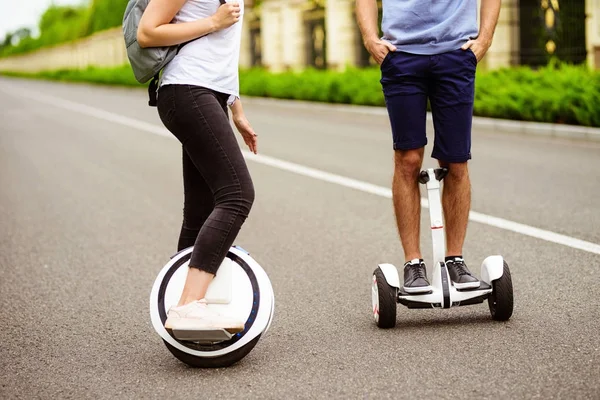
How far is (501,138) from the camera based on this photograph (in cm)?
1445

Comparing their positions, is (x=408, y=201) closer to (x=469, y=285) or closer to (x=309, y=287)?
(x=469, y=285)

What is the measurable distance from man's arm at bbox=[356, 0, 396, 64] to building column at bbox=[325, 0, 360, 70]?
98.1ft

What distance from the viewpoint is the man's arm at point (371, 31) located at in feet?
14.1

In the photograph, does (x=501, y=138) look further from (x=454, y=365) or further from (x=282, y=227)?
(x=454, y=365)

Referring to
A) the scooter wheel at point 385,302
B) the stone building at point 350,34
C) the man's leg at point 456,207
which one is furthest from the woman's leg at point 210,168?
the stone building at point 350,34

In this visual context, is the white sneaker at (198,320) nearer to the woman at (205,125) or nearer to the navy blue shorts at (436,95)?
the woman at (205,125)

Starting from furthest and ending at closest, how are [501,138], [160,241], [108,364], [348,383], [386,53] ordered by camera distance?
[501,138] < [160,241] < [386,53] < [108,364] < [348,383]

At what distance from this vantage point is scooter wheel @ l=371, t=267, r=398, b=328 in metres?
4.24

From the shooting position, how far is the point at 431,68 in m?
4.29

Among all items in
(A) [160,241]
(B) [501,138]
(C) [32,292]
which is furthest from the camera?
(B) [501,138]

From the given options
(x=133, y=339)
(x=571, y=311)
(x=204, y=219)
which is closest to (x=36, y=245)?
(x=133, y=339)

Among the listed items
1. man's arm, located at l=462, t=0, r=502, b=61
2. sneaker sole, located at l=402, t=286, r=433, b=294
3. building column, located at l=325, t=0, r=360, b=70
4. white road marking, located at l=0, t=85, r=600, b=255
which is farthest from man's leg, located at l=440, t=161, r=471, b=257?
building column, located at l=325, t=0, r=360, b=70

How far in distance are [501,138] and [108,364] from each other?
11.2m

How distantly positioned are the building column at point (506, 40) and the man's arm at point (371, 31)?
20396 millimetres
